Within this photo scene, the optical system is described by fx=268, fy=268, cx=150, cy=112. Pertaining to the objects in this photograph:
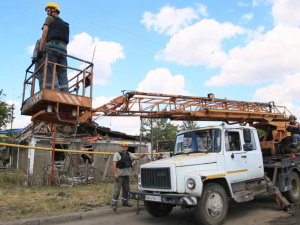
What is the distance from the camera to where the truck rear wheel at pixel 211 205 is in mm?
5538

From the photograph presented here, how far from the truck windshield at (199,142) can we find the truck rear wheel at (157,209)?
1.46 meters

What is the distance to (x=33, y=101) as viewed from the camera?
699 cm

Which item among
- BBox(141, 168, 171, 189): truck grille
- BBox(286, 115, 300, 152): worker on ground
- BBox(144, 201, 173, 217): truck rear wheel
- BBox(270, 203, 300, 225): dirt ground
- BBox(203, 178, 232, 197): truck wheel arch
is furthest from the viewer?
BBox(286, 115, 300, 152): worker on ground

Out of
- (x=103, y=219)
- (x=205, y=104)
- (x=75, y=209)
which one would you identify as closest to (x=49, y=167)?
(x=75, y=209)

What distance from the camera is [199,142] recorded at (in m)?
6.91

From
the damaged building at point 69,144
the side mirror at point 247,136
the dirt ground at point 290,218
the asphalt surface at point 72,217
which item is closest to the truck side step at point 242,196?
the dirt ground at point 290,218

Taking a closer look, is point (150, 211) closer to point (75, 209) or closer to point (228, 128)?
point (75, 209)

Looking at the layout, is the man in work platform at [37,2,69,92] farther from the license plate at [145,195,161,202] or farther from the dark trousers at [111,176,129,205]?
the license plate at [145,195,161,202]

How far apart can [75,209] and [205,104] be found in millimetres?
5361

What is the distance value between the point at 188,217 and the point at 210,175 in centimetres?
168

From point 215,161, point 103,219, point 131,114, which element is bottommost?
point 103,219

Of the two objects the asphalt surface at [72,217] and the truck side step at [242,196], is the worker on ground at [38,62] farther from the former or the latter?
the truck side step at [242,196]

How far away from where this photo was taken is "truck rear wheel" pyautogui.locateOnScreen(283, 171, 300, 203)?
8.29m

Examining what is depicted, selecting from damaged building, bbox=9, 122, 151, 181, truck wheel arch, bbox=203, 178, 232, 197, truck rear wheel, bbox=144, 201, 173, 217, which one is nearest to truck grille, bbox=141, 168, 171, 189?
truck rear wheel, bbox=144, 201, 173, 217
